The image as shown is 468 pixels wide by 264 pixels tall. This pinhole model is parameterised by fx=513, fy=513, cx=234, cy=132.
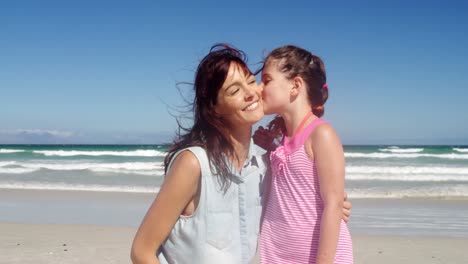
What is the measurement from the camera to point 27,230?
7.88 meters

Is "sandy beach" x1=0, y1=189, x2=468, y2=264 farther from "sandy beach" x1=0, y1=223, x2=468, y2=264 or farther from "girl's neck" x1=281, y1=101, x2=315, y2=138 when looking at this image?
"girl's neck" x1=281, y1=101, x2=315, y2=138

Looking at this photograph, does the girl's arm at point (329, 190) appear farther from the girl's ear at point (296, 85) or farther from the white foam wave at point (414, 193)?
the white foam wave at point (414, 193)

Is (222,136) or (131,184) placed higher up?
(222,136)

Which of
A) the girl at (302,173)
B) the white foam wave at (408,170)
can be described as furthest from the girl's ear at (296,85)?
→ the white foam wave at (408,170)

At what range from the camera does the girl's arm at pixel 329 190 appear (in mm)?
2318

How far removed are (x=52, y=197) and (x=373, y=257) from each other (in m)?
8.52

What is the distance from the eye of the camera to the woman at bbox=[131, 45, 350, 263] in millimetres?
2121

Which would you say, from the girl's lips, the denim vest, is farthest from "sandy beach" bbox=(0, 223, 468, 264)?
the girl's lips

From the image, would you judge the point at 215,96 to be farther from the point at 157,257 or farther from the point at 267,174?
the point at 157,257

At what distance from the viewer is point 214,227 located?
2.21 metres

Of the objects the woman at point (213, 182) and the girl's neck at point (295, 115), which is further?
the girl's neck at point (295, 115)

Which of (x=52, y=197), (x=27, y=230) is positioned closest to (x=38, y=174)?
(x=52, y=197)

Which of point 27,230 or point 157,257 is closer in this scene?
point 157,257

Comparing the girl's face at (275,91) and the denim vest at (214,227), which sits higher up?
the girl's face at (275,91)
